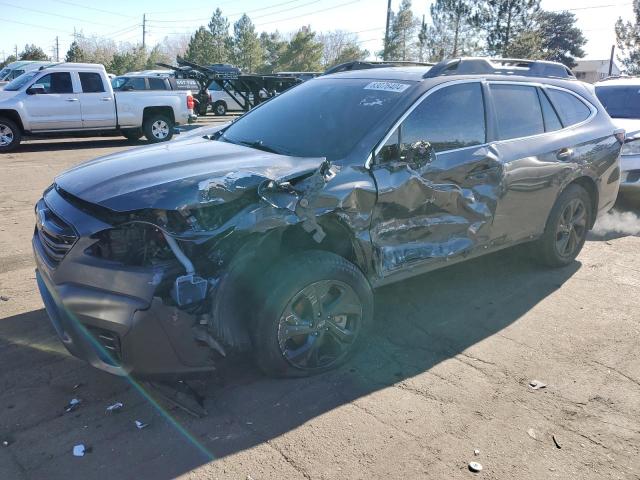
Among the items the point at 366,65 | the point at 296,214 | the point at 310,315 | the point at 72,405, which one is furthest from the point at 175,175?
the point at 366,65

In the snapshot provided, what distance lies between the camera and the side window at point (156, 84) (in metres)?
17.2

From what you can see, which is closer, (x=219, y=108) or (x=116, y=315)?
(x=116, y=315)

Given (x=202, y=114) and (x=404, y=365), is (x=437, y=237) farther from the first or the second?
(x=202, y=114)

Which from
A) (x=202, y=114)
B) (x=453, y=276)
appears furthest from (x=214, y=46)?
(x=453, y=276)

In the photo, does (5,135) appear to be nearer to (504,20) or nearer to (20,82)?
(20,82)

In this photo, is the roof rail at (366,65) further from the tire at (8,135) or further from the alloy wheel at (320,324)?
the tire at (8,135)

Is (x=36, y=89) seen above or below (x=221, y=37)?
below

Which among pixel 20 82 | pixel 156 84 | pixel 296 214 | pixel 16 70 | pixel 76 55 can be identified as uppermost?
pixel 76 55

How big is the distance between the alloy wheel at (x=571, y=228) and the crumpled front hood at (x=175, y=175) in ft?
9.68

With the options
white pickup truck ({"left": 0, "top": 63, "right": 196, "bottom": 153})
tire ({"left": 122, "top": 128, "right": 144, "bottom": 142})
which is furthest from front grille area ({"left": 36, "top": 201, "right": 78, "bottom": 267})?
tire ({"left": 122, "top": 128, "right": 144, "bottom": 142})

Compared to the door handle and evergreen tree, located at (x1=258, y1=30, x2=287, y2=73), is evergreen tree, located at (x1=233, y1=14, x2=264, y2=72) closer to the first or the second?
evergreen tree, located at (x1=258, y1=30, x2=287, y2=73)

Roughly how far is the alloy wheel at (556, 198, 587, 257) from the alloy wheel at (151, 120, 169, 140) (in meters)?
12.2

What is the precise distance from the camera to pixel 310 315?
340cm

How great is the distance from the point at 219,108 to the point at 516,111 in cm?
2401
